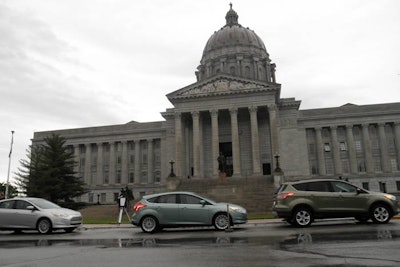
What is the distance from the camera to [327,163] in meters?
63.0

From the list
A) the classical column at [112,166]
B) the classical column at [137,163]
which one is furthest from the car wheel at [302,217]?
the classical column at [112,166]

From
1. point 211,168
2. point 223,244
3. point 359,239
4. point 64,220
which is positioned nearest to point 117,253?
point 223,244

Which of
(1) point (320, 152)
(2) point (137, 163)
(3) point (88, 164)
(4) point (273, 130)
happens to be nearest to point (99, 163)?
(3) point (88, 164)

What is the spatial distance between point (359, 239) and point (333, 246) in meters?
1.56

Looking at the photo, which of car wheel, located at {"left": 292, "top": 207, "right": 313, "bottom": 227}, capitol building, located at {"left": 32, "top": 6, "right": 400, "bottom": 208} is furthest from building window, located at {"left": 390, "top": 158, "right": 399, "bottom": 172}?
car wheel, located at {"left": 292, "top": 207, "right": 313, "bottom": 227}

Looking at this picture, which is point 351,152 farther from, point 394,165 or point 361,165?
point 394,165

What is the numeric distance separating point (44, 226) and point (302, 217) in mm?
11052

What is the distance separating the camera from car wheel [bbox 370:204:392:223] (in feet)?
47.9

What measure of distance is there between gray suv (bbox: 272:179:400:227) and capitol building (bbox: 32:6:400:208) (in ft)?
79.3

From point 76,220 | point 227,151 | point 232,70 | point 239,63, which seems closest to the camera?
point 76,220

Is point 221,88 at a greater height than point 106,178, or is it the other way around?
point 221,88

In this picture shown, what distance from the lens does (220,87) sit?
181 ft

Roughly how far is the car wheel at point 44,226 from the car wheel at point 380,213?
1355 cm

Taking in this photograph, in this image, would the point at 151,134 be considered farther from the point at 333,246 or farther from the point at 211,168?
the point at 333,246
